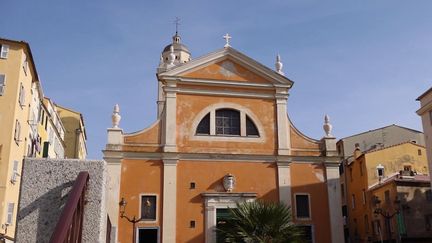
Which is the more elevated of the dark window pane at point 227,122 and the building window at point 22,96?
the building window at point 22,96

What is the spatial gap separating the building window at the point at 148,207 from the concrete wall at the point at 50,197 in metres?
17.5

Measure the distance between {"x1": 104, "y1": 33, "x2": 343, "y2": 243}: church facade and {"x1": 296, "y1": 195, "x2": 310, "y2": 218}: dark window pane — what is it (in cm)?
5

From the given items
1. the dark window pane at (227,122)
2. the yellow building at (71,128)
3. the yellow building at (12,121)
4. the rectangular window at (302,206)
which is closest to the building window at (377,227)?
the rectangular window at (302,206)

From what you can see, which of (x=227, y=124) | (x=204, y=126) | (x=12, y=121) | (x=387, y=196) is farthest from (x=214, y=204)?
(x=387, y=196)

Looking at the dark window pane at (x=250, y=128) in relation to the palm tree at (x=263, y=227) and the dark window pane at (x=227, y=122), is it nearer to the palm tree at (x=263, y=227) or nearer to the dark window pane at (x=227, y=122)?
the dark window pane at (x=227, y=122)

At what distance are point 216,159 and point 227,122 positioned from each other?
203cm

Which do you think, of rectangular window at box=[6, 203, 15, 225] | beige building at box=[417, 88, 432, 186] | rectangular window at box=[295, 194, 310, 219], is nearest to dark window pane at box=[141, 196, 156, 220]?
rectangular window at box=[295, 194, 310, 219]

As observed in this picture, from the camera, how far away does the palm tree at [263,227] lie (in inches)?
611

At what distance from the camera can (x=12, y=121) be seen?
25.3 meters

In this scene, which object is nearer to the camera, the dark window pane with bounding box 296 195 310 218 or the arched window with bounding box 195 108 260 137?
the dark window pane with bounding box 296 195 310 218

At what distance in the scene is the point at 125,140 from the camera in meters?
21.8

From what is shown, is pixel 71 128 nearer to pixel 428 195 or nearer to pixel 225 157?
pixel 225 157

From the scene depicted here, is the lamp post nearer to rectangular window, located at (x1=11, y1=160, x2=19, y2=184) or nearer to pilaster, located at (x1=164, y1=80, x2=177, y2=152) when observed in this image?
pilaster, located at (x1=164, y1=80, x2=177, y2=152)

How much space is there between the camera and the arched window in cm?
2267
